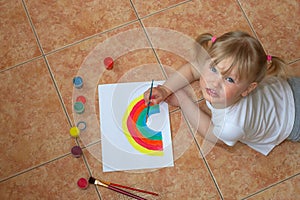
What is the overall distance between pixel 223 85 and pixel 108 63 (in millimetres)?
398

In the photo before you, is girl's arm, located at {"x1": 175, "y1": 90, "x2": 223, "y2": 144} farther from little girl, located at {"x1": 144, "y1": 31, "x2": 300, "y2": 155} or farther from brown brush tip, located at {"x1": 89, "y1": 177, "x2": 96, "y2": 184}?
brown brush tip, located at {"x1": 89, "y1": 177, "x2": 96, "y2": 184}

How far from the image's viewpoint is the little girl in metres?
0.88

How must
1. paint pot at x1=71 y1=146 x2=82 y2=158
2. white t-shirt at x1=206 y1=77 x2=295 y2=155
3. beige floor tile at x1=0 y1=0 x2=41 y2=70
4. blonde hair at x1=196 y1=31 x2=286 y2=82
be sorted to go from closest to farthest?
blonde hair at x1=196 y1=31 x2=286 y2=82, white t-shirt at x1=206 y1=77 x2=295 y2=155, paint pot at x1=71 y1=146 x2=82 y2=158, beige floor tile at x1=0 y1=0 x2=41 y2=70

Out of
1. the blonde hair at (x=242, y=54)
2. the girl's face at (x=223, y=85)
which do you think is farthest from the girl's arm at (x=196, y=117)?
the blonde hair at (x=242, y=54)

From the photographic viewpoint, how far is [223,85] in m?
0.91

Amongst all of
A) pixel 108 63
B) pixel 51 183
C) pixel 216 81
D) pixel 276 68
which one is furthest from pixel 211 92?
pixel 51 183

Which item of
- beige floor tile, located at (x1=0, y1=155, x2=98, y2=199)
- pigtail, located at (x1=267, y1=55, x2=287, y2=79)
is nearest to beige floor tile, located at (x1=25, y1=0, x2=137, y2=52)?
beige floor tile, located at (x1=0, y1=155, x2=98, y2=199)

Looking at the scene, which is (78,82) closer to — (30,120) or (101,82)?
(101,82)

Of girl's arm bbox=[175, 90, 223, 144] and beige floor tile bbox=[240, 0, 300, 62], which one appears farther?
beige floor tile bbox=[240, 0, 300, 62]

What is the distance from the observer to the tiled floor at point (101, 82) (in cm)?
110

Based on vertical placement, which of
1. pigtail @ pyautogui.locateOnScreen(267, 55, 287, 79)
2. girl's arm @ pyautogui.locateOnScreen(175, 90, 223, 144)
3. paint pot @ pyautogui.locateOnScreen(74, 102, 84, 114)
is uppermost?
pigtail @ pyautogui.locateOnScreen(267, 55, 287, 79)

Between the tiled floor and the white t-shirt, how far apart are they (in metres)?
0.09

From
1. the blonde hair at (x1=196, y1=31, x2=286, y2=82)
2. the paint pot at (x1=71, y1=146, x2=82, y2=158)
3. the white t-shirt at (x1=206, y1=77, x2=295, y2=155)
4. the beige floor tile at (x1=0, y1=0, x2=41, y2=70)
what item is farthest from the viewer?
the beige floor tile at (x1=0, y1=0, x2=41, y2=70)

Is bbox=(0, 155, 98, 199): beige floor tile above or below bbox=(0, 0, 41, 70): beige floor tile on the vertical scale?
below
